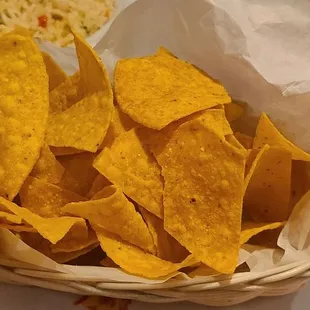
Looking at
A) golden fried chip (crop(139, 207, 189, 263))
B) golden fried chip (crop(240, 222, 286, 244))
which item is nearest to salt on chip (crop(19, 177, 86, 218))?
golden fried chip (crop(139, 207, 189, 263))

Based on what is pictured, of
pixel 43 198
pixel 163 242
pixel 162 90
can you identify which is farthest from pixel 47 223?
pixel 162 90

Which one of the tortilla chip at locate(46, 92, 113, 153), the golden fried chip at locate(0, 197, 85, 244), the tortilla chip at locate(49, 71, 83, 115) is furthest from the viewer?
the tortilla chip at locate(49, 71, 83, 115)

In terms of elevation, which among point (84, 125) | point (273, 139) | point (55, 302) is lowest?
point (55, 302)

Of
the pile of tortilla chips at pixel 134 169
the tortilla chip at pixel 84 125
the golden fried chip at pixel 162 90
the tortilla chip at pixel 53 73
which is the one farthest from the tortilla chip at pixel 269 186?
the tortilla chip at pixel 53 73

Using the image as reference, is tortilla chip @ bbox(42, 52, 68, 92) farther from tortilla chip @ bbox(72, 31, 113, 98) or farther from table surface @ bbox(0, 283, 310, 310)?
table surface @ bbox(0, 283, 310, 310)

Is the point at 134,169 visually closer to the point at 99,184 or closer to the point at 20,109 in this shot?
the point at 99,184

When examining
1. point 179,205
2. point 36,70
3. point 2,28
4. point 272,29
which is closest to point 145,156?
point 179,205
